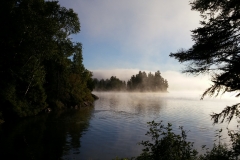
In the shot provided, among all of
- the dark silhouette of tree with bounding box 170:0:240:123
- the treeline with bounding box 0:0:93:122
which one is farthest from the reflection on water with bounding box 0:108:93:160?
the dark silhouette of tree with bounding box 170:0:240:123

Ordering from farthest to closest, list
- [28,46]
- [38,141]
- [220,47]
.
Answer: [28,46] < [38,141] < [220,47]

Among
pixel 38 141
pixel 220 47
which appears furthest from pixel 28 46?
pixel 220 47

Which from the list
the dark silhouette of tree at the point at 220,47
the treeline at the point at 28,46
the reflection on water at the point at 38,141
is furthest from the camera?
the treeline at the point at 28,46

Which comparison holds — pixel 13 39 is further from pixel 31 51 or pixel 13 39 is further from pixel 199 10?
pixel 199 10

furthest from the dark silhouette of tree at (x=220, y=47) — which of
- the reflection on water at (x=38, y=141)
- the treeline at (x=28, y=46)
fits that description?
the treeline at (x=28, y=46)

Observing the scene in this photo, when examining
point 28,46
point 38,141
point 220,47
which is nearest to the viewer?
point 220,47

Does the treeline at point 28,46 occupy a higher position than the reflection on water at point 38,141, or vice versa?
the treeline at point 28,46

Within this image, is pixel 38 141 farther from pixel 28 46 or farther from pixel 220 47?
pixel 220 47

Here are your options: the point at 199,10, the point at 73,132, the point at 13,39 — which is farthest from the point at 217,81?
the point at 13,39

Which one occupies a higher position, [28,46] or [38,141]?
[28,46]

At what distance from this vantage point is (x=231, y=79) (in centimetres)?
992

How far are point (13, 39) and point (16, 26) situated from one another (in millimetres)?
1600

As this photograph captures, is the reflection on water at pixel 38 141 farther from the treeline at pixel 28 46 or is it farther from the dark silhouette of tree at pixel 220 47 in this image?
the dark silhouette of tree at pixel 220 47

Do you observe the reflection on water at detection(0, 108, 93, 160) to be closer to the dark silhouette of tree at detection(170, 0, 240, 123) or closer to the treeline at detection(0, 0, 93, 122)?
the treeline at detection(0, 0, 93, 122)
